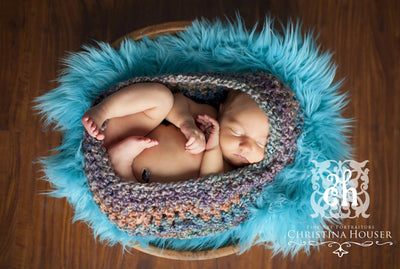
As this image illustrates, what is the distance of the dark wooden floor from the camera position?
4.39ft

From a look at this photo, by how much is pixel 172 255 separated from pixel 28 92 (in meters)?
0.91

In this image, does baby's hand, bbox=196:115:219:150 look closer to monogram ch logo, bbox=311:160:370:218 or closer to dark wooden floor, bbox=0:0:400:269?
monogram ch logo, bbox=311:160:370:218

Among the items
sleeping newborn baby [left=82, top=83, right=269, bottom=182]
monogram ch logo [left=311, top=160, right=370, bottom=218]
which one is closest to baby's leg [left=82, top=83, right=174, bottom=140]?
sleeping newborn baby [left=82, top=83, right=269, bottom=182]

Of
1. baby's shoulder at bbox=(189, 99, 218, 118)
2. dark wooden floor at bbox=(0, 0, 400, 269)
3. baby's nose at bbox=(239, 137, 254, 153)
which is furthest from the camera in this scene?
Result: dark wooden floor at bbox=(0, 0, 400, 269)

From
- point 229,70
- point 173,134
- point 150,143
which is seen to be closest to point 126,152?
point 150,143

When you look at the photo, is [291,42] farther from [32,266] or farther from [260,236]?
[32,266]

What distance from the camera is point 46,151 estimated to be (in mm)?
1352

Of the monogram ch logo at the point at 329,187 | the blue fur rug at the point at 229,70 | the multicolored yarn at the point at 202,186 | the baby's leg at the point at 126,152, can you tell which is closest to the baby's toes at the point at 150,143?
Result: the baby's leg at the point at 126,152

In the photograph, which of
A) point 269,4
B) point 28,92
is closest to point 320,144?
point 269,4

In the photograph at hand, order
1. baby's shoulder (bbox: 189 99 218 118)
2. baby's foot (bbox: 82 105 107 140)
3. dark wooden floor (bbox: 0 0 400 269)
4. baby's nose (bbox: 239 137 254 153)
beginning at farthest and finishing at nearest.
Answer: dark wooden floor (bbox: 0 0 400 269) < baby's shoulder (bbox: 189 99 218 118) < baby's nose (bbox: 239 137 254 153) < baby's foot (bbox: 82 105 107 140)

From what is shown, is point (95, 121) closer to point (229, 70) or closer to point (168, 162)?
point (168, 162)

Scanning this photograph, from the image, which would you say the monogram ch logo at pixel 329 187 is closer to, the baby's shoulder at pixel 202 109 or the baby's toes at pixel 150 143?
the baby's shoulder at pixel 202 109

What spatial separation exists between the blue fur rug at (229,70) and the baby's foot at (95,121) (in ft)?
0.51

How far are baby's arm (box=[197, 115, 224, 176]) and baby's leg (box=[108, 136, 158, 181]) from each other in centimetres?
16
